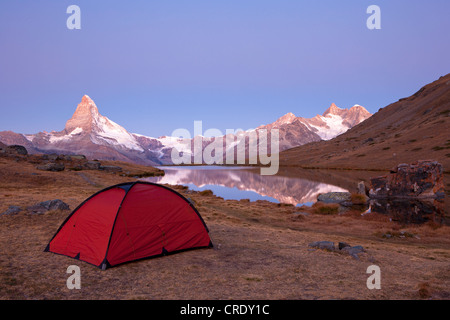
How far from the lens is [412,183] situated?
43344mm

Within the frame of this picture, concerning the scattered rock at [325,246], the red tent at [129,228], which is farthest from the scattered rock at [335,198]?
the red tent at [129,228]

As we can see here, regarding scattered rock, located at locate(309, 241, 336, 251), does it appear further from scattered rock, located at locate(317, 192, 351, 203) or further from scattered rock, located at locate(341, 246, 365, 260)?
scattered rock, located at locate(317, 192, 351, 203)

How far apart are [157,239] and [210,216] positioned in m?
12.4

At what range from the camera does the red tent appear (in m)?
12.3

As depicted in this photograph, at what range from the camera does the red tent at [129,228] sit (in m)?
12.3

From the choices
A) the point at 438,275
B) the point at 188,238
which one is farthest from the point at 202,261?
the point at 438,275

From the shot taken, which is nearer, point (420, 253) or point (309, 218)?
point (420, 253)

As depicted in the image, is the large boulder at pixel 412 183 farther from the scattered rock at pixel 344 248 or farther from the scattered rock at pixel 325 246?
the scattered rock at pixel 325 246

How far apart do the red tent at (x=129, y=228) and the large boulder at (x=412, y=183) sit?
37.6m

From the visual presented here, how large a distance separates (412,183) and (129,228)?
144 ft

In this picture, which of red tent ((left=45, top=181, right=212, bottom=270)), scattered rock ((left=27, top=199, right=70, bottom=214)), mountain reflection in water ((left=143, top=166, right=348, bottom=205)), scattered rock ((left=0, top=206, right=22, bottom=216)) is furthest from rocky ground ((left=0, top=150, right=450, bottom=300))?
mountain reflection in water ((left=143, top=166, right=348, bottom=205))

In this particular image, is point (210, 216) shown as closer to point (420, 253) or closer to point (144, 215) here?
point (144, 215)

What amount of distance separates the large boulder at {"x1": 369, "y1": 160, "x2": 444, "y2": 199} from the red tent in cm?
3761

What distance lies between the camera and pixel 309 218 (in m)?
28.4
